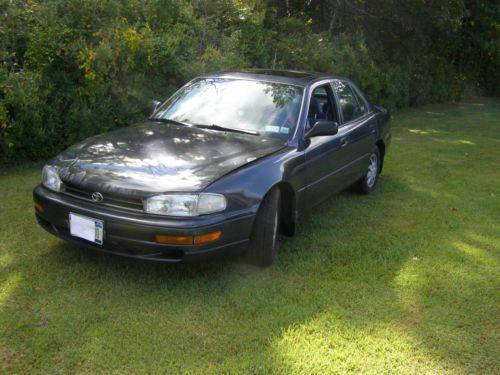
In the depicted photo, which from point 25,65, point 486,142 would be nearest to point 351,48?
point 486,142

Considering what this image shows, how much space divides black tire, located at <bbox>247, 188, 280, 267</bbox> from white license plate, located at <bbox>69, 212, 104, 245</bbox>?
3.45ft

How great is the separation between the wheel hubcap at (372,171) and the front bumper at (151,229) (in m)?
2.79

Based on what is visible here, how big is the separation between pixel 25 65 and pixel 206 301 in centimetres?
472

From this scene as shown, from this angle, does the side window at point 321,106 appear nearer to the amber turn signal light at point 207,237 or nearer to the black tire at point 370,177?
the black tire at point 370,177

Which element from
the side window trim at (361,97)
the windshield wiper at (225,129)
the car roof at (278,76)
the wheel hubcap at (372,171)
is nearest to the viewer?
the windshield wiper at (225,129)

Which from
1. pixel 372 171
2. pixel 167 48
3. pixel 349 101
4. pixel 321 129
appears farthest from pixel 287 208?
pixel 167 48

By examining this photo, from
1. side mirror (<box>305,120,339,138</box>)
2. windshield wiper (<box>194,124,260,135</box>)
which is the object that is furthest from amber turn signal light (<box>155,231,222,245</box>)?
side mirror (<box>305,120,339,138</box>)

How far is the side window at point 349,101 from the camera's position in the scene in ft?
16.9

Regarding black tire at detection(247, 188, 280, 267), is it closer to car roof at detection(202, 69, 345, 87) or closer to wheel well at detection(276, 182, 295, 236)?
wheel well at detection(276, 182, 295, 236)

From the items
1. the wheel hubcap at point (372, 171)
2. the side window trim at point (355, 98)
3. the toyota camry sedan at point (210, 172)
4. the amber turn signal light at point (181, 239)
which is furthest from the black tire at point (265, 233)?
the wheel hubcap at point (372, 171)

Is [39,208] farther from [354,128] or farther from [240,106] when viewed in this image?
[354,128]

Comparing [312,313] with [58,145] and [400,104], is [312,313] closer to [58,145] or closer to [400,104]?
[58,145]

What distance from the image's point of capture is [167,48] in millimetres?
7852

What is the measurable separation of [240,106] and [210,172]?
3.91 ft
